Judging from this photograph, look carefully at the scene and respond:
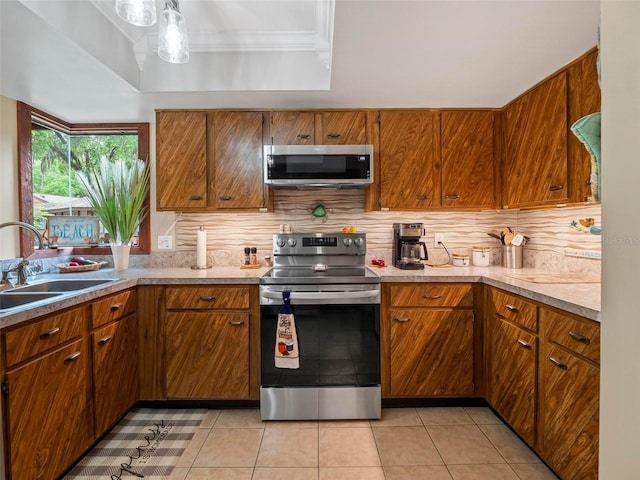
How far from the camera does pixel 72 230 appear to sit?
2.79 metres

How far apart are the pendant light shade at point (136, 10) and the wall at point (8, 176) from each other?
1438mm

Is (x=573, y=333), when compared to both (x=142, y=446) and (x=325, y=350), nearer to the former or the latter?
(x=325, y=350)

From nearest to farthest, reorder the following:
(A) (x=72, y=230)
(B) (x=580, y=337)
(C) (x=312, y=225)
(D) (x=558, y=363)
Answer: (B) (x=580, y=337), (D) (x=558, y=363), (A) (x=72, y=230), (C) (x=312, y=225)

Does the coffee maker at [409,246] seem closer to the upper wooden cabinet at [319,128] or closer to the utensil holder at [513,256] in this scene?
the utensil holder at [513,256]

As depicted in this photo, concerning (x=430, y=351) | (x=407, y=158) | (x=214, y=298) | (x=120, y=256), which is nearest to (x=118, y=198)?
(x=120, y=256)

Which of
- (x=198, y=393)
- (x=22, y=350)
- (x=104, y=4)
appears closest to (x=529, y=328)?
(x=198, y=393)

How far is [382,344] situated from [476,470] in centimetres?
81

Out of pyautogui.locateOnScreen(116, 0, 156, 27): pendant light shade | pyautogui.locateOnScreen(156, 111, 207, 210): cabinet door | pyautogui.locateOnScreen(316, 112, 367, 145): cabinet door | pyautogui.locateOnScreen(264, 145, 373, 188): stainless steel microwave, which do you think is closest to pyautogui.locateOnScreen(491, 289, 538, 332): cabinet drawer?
pyautogui.locateOnScreen(264, 145, 373, 188): stainless steel microwave

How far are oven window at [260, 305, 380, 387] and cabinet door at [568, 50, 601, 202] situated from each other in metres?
1.30

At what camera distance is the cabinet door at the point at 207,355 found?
7.54 feet

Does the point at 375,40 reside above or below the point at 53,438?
above

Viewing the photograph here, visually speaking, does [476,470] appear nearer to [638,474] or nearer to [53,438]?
[638,474]

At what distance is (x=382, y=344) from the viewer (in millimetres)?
2332

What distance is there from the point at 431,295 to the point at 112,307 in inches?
76.3
